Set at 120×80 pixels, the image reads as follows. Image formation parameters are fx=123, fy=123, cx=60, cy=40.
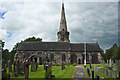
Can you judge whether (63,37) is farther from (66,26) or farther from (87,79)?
(87,79)

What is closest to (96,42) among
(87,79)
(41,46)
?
(41,46)

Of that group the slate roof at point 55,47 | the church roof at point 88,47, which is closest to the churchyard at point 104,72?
the church roof at point 88,47

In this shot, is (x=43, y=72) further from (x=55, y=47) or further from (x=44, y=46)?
(x=44, y=46)

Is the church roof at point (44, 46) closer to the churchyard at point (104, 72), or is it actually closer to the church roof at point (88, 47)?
the church roof at point (88, 47)

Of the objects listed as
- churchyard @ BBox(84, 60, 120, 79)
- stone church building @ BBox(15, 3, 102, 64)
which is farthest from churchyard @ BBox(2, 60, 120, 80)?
stone church building @ BBox(15, 3, 102, 64)

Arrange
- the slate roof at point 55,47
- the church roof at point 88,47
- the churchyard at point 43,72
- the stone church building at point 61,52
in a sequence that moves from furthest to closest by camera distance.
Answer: the church roof at point 88,47, the slate roof at point 55,47, the stone church building at point 61,52, the churchyard at point 43,72

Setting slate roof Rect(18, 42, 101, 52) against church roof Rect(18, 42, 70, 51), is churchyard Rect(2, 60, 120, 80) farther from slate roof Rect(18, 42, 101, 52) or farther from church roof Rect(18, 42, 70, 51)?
church roof Rect(18, 42, 70, 51)

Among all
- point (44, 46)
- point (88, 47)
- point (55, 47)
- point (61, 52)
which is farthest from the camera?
point (88, 47)

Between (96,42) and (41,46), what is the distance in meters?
19.3

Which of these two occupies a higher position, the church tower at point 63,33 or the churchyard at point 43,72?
the church tower at point 63,33

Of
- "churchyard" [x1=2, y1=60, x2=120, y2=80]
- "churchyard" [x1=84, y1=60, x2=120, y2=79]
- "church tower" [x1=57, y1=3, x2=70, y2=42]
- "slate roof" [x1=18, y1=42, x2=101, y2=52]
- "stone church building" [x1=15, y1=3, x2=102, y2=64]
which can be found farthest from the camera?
"church tower" [x1=57, y1=3, x2=70, y2=42]

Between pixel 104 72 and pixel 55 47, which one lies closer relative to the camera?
pixel 104 72

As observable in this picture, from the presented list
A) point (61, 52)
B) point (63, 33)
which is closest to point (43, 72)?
point (61, 52)

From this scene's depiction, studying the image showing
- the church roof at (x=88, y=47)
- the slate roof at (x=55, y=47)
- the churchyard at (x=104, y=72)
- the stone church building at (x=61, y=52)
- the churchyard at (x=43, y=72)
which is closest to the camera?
the churchyard at (x=43, y=72)
